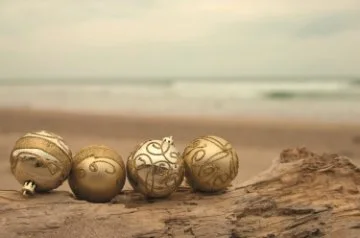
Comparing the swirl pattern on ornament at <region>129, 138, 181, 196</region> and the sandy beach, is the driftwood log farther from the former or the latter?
the sandy beach

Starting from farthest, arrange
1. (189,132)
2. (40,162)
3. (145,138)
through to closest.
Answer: (189,132)
(145,138)
(40,162)

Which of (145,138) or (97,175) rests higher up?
(145,138)

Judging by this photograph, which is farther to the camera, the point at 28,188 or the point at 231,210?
the point at 231,210

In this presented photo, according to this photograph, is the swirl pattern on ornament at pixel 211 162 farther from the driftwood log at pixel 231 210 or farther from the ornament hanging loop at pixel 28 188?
the ornament hanging loop at pixel 28 188

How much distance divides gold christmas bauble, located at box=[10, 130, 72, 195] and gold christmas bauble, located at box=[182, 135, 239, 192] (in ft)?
1.95

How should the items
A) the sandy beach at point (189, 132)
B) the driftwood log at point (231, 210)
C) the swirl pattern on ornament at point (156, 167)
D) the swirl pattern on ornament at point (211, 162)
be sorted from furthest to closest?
1. the sandy beach at point (189, 132)
2. the swirl pattern on ornament at point (211, 162)
3. the swirl pattern on ornament at point (156, 167)
4. the driftwood log at point (231, 210)

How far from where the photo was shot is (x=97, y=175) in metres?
2.35

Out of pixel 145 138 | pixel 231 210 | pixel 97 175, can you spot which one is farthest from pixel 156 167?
pixel 145 138

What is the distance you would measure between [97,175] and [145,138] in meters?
Result: 6.77

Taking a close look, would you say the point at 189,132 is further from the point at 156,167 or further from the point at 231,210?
the point at 156,167

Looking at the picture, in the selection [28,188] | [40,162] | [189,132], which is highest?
[189,132]

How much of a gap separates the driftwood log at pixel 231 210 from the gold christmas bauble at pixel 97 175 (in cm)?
8

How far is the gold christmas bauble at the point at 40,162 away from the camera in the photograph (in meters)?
2.26

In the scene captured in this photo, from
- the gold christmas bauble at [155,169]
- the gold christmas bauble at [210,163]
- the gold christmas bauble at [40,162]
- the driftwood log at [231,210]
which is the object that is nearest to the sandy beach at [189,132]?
the driftwood log at [231,210]
